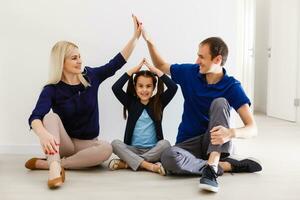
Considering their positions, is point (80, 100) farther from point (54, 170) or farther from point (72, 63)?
point (54, 170)

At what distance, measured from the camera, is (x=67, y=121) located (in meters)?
2.28

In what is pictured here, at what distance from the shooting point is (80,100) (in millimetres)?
2262

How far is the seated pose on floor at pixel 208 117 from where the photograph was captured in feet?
6.34

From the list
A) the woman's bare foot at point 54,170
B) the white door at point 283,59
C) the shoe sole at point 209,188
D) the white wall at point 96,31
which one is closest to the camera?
the shoe sole at point 209,188

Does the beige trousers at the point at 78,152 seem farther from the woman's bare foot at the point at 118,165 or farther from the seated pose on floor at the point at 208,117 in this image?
the seated pose on floor at the point at 208,117

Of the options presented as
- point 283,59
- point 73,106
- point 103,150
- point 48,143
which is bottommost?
point 103,150

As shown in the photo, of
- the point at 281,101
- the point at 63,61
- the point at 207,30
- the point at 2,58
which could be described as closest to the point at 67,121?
the point at 63,61

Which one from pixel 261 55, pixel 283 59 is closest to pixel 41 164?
pixel 283 59

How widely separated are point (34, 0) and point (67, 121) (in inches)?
34.6

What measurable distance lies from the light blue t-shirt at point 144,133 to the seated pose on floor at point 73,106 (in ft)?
0.63

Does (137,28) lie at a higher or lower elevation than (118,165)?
higher

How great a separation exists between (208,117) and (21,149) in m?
1.31

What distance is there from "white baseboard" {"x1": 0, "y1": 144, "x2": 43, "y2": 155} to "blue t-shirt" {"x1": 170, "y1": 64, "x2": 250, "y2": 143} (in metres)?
1.02

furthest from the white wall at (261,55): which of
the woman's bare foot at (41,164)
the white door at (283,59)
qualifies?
the woman's bare foot at (41,164)
